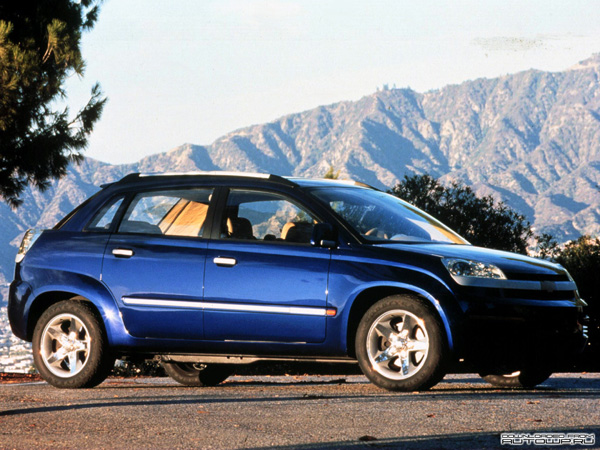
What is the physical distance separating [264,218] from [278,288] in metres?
0.77

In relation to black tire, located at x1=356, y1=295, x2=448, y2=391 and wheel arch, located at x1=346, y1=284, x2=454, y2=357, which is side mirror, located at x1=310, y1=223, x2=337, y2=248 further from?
black tire, located at x1=356, y1=295, x2=448, y2=391

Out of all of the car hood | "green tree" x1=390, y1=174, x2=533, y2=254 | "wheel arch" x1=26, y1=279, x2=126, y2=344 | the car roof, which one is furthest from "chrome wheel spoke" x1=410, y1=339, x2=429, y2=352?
"green tree" x1=390, y1=174, x2=533, y2=254

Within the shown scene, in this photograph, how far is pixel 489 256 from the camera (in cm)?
741

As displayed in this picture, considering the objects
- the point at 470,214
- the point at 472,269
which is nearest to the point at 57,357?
the point at 472,269

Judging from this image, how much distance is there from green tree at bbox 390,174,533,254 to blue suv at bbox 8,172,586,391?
52.9 meters

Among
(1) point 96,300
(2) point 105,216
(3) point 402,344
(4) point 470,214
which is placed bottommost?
(3) point 402,344

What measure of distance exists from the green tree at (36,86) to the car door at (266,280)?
35.3 ft

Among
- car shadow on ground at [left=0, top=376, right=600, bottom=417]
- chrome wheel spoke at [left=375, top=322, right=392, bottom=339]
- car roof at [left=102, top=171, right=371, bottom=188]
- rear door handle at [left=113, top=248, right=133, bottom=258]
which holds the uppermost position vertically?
car roof at [left=102, top=171, right=371, bottom=188]

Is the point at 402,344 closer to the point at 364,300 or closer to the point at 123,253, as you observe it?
the point at 364,300

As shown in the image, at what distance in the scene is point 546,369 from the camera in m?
8.41

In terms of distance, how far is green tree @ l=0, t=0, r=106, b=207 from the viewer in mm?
17672

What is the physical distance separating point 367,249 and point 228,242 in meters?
1.16

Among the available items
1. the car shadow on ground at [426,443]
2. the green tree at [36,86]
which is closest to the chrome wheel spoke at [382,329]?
the car shadow on ground at [426,443]

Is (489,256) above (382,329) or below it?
above
